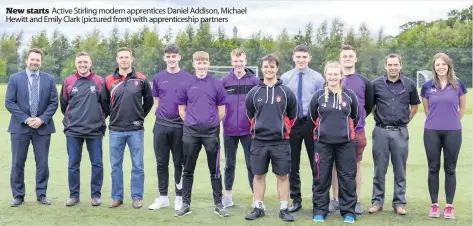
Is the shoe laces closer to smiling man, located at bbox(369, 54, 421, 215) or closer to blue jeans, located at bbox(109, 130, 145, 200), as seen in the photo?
smiling man, located at bbox(369, 54, 421, 215)

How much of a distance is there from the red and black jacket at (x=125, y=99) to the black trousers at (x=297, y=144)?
1607mm

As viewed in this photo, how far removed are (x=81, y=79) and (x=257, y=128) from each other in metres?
1.98

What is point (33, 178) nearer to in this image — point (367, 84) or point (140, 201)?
point (140, 201)

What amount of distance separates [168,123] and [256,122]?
37.5 inches

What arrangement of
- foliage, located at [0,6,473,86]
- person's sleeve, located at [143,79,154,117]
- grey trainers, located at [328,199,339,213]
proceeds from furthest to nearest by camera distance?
foliage, located at [0,6,473,86] → person's sleeve, located at [143,79,154,117] → grey trainers, located at [328,199,339,213]

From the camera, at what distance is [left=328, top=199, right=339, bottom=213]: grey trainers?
214 inches

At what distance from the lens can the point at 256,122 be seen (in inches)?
201

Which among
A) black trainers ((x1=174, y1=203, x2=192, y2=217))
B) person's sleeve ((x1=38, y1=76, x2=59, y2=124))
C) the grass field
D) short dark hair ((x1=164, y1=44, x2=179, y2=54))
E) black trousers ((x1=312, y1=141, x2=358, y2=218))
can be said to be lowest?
the grass field

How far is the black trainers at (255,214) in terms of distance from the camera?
5168 mm

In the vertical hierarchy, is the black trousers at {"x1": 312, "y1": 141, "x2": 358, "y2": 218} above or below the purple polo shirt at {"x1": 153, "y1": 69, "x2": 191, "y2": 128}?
below

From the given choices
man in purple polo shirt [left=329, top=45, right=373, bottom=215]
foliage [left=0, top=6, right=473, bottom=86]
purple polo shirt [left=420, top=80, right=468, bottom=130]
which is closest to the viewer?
purple polo shirt [left=420, top=80, right=468, bottom=130]

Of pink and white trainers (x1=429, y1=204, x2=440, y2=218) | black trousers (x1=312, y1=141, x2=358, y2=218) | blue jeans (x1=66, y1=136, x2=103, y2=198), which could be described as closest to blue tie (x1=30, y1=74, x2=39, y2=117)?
blue jeans (x1=66, y1=136, x2=103, y2=198)

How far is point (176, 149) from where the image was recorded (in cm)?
554

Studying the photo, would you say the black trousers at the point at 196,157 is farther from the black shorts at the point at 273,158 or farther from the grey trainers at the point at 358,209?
the grey trainers at the point at 358,209
